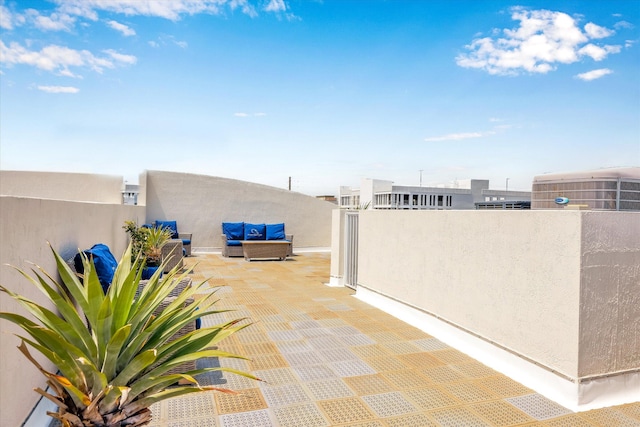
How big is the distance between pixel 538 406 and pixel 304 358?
2.11 m

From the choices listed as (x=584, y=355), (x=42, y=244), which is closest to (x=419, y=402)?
(x=584, y=355)

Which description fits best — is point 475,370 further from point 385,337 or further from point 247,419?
point 247,419

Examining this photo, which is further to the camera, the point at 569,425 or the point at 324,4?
the point at 324,4

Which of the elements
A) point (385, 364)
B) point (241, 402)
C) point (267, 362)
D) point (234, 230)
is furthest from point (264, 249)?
point (241, 402)

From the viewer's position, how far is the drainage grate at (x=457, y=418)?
2.75 metres

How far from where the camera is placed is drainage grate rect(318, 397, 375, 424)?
282 centimetres

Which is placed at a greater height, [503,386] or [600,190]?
[600,190]

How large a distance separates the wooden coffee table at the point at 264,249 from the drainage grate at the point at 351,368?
7.74 m

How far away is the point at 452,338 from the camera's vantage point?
172 inches

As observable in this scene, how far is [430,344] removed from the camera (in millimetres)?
4449

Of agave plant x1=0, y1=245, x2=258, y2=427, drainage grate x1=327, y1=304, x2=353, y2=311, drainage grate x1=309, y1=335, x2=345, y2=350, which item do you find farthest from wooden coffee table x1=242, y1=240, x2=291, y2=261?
agave plant x1=0, y1=245, x2=258, y2=427

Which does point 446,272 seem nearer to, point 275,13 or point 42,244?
point 42,244

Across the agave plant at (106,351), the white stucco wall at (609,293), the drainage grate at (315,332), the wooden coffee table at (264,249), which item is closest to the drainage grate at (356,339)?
the drainage grate at (315,332)

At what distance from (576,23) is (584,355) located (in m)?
9.10
